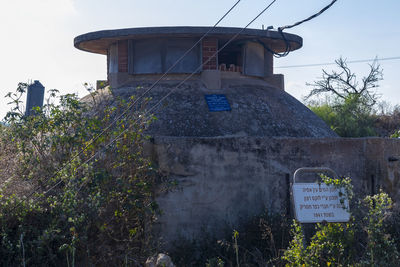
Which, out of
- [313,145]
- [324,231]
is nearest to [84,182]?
[324,231]

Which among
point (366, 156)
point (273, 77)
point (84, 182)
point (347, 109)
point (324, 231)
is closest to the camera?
point (324, 231)

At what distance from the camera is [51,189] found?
20.8 ft

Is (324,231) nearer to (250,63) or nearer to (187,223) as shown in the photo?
(187,223)

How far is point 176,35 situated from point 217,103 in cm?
163

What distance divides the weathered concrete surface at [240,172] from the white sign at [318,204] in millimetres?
1447

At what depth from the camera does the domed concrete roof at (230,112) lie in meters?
9.09

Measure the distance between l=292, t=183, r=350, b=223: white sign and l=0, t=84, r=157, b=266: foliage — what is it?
1.88m

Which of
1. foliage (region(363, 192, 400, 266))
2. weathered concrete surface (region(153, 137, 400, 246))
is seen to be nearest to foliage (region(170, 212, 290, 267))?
weathered concrete surface (region(153, 137, 400, 246))

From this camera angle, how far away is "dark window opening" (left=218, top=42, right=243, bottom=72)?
10.7m

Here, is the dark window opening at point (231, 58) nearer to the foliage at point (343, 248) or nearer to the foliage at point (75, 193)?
the foliage at point (75, 193)

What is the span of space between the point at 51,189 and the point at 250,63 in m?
5.86

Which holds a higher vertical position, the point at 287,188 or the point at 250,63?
the point at 250,63

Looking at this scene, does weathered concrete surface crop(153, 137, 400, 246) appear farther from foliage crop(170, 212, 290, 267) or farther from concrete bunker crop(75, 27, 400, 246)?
foliage crop(170, 212, 290, 267)

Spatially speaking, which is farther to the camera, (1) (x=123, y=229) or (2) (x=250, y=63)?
(2) (x=250, y=63)
